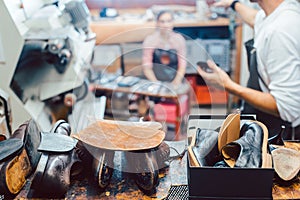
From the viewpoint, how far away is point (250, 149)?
2.83 ft

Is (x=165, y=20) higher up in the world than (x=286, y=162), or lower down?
lower down

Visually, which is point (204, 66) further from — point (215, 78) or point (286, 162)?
point (286, 162)

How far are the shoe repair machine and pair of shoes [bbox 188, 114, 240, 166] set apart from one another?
2.62 ft

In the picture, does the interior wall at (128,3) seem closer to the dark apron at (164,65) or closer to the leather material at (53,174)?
the dark apron at (164,65)

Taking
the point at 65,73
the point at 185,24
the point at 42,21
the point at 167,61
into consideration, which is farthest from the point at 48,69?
the point at 185,24

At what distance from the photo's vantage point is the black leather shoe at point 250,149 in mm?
834

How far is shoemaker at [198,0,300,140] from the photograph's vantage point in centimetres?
142

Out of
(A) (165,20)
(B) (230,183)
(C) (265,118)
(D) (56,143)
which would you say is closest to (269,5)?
(C) (265,118)

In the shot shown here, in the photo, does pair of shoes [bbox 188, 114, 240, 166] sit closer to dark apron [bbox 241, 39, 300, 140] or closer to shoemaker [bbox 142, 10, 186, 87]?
dark apron [bbox 241, 39, 300, 140]

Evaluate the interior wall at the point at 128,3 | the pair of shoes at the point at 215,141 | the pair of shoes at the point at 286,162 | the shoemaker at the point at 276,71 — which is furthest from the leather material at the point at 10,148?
the interior wall at the point at 128,3

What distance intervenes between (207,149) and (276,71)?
69 centimetres

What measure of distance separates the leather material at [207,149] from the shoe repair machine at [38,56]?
794 mm

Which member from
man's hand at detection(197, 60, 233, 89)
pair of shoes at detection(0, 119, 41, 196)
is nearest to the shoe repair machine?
pair of shoes at detection(0, 119, 41, 196)

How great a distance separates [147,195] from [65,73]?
1035 mm
